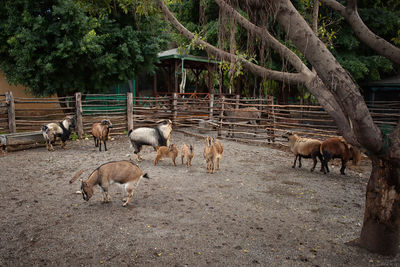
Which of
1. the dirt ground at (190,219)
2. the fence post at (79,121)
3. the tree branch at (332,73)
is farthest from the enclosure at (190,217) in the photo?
the fence post at (79,121)

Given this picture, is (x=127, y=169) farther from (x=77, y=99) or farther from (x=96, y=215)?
(x=77, y=99)

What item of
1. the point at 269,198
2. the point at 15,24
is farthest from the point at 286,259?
the point at 15,24

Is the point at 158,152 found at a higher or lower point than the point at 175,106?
lower

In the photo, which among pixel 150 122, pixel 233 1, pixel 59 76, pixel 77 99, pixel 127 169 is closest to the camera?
pixel 233 1

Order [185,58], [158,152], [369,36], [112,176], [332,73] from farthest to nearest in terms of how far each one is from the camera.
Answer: [185,58]
[158,152]
[112,176]
[369,36]
[332,73]

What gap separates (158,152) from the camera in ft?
24.3

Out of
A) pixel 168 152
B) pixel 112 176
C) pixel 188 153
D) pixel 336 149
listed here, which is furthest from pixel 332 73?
pixel 168 152

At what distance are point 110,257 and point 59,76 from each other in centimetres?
1095

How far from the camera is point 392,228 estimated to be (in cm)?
323

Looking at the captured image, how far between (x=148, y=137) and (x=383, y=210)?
5.91 meters

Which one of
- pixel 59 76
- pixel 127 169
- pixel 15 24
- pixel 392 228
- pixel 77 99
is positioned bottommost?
pixel 392 228

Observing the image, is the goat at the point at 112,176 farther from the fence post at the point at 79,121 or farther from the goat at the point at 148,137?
the fence post at the point at 79,121

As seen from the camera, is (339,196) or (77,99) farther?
(77,99)

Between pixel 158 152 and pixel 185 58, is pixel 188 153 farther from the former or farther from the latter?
pixel 185 58
